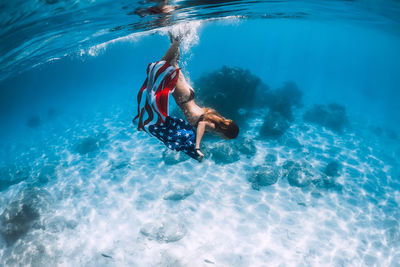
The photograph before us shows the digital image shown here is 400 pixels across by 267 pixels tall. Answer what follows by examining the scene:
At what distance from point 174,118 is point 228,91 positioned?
11.1 meters

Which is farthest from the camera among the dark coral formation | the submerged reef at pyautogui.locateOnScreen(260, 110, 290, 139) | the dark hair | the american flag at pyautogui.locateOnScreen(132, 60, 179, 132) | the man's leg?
the dark coral formation

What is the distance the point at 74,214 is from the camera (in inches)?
334

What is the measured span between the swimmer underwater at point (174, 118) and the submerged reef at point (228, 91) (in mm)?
9388

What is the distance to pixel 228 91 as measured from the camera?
44.6 ft

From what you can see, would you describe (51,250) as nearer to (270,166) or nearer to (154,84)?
(154,84)

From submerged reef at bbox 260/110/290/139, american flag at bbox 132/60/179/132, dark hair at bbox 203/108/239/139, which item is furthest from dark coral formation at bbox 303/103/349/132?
american flag at bbox 132/60/179/132

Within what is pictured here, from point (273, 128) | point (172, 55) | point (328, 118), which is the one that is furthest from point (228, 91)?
point (172, 55)

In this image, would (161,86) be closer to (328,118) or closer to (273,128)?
(273,128)

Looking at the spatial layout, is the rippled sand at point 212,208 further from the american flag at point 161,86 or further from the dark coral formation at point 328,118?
the american flag at point 161,86

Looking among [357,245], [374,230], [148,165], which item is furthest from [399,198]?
[148,165]

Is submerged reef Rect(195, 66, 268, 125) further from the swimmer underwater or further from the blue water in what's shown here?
the swimmer underwater

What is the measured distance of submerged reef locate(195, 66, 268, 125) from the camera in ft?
41.5

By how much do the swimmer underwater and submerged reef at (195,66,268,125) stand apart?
939 cm

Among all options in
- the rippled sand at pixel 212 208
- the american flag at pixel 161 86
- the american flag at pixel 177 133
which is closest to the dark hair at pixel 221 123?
the american flag at pixel 177 133
